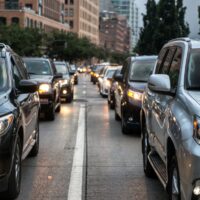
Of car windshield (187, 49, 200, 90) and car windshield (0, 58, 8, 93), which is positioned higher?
car windshield (187, 49, 200, 90)

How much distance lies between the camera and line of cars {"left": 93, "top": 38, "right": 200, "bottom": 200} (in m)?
4.81

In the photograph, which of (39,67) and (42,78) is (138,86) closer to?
(42,78)

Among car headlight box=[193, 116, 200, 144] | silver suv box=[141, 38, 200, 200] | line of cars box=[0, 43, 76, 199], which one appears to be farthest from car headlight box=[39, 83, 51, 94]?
car headlight box=[193, 116, 200, 144]

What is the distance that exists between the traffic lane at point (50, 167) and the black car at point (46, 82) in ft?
5.99

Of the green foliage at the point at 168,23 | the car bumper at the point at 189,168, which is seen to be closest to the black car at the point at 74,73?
the green foliage at the point at 168,23

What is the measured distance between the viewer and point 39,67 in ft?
60.2

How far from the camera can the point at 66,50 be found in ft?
390

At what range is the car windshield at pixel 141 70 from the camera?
529 inches

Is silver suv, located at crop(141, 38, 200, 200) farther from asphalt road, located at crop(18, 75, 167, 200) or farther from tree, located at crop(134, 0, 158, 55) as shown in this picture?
tree, located at crop(134, 0, 158, 55)

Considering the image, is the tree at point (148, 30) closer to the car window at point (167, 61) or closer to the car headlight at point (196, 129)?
the car window at point (167, 61)

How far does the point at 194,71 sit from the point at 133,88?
679 cm

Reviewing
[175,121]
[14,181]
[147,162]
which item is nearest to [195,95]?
[175,121]

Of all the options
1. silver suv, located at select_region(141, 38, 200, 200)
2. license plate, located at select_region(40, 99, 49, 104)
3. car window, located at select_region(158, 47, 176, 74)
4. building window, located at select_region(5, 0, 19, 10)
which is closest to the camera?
silver suv, located at select_region(141, 38, 200, 200)

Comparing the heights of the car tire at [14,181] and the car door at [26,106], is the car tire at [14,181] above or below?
below
